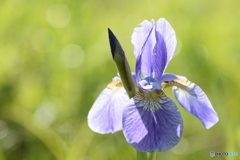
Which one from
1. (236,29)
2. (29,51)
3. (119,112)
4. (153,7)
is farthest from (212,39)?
(119,112)

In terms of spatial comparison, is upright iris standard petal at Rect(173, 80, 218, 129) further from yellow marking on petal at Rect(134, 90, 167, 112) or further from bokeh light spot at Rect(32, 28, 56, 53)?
bokeh light spot at Rect(32, 28, 56, 53)

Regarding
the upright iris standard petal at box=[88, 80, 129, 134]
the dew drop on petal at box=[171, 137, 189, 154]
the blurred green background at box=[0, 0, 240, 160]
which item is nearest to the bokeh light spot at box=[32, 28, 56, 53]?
the blurred green background at box=[0, 0, 240, 160]

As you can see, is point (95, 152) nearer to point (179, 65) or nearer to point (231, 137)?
point (231, 137)

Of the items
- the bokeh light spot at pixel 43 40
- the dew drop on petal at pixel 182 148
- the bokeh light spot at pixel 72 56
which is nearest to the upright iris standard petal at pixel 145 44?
the dew drop on petal at pixel 182 148

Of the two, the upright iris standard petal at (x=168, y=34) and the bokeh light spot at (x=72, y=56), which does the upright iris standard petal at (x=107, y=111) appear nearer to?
the upright iris standard petal at (x=168, y=34)

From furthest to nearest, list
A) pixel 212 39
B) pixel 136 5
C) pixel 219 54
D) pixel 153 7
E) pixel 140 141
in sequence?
pixel 136 5 → pixel 153 7 → pixel 212 39 → pixel 219 54 → pixel 140 141
